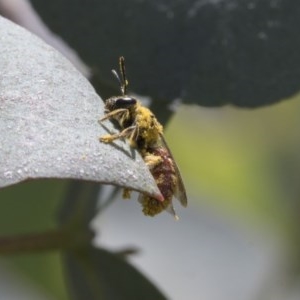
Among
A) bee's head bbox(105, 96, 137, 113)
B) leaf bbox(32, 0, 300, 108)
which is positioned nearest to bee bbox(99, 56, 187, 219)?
bee's head bbox(105, 96, 137, 113)

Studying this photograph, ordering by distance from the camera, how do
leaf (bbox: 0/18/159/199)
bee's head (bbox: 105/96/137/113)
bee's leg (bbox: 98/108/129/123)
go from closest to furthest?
1. leaf (bbox: 0/18/159/199)
2. bee's leg (bbox: 98/108/129/123)
3. bee's head (bbox: 105/96/137/113)

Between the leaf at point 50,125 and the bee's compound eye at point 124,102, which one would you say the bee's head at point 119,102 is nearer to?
the bee's compound eye at point 124,102

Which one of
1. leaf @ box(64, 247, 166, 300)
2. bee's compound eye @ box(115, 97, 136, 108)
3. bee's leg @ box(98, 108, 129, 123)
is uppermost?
bee's leg @ box(98, 108, 129, 123)

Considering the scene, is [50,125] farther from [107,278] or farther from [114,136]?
[107,278]

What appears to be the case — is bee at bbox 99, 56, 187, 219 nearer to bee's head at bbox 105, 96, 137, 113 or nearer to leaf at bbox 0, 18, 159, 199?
bee's head at bbox 105, 96, 137, 113

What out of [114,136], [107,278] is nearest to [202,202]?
[107,278]

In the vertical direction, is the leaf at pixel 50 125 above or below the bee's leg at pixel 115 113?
above

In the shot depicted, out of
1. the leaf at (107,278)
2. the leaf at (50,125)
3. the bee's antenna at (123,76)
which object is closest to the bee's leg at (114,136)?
the leaf at (50,125)
